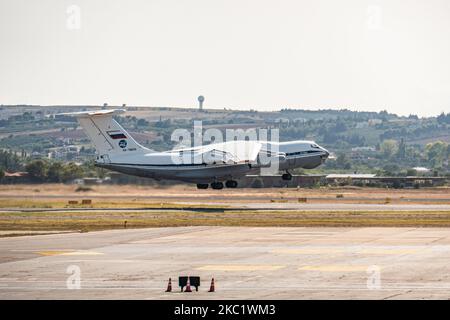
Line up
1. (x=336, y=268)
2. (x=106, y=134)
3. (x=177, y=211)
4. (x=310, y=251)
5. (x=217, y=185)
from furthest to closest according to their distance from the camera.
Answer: (x=217, y=185) < (x=106, y=134) < (x=177, y=211) < (x=310, y=251) < (x=336, y=268)

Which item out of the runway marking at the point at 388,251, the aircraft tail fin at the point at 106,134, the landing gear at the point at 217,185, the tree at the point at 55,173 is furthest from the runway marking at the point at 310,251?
the tree at the point at 55,173

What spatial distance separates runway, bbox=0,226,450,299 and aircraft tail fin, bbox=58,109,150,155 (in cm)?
3188

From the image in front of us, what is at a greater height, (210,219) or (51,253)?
(210,219)

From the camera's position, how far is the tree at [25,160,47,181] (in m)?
105

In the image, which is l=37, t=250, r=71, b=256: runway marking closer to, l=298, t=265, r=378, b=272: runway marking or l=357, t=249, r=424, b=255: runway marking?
l=298, t=265, r=378, b=272: runway marking

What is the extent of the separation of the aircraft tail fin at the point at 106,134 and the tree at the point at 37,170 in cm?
1305

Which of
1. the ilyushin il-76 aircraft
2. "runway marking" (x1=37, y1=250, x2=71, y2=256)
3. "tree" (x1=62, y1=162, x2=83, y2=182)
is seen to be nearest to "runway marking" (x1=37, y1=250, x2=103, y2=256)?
"runway marking" (x1=37, y1=250, x2=71, y2=256)

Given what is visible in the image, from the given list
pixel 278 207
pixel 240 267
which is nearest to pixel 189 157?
pixel 278 207

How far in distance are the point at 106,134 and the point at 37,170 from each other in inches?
599

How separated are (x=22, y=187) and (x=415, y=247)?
195 feet

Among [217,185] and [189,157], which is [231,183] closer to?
[217,185]

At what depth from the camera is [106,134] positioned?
94000 mm

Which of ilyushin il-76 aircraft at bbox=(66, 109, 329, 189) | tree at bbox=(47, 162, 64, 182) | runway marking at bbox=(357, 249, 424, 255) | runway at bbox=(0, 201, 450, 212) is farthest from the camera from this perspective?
tree at bbox=(47, 162, 64, 182)
